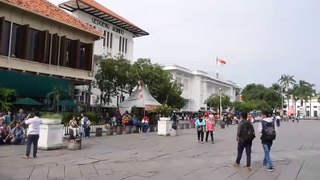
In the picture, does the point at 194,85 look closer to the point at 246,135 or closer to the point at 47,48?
the point at 47,48

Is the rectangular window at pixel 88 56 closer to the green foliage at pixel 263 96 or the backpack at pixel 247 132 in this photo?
the backpack at pixel 247 132

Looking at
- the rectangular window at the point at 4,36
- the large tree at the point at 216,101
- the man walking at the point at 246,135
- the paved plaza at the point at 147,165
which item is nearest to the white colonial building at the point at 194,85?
the large tree at the point at 216,101

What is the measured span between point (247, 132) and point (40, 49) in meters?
20.2

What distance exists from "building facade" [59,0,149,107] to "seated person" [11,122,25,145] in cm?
2372

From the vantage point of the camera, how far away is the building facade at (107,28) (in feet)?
135

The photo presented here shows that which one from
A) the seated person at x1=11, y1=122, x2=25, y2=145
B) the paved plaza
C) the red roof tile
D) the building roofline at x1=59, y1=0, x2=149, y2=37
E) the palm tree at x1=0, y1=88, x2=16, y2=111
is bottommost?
the paved plaza

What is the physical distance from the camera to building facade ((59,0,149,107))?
4128 cm

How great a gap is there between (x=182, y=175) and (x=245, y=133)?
2.39 metres

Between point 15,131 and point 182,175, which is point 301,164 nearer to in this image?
point 182,175

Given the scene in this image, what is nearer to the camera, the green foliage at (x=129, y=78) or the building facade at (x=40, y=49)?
the building facade at (x=40, y=49)

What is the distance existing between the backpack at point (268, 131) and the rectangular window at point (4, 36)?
1912 cm

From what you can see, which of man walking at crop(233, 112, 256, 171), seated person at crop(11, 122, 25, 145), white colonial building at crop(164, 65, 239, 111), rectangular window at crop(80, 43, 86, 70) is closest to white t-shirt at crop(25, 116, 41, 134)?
seated person at crop(11, 122, 25, 145)

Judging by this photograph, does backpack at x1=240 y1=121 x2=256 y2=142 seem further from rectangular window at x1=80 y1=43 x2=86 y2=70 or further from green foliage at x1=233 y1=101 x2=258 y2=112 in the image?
green foliage at x1=233 y1=101 x2=258 y2=112

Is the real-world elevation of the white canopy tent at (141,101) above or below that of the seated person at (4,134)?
above
